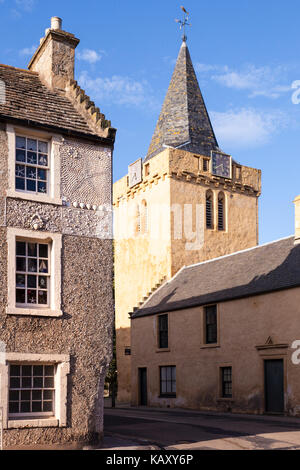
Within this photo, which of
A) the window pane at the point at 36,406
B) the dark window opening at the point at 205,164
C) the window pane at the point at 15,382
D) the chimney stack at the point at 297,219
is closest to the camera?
the window pane at the point at 15,382

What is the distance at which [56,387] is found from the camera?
42.5ft

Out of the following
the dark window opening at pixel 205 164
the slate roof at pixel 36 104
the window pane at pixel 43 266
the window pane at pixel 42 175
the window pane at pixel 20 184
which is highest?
the dark window opening at pixel 205 164

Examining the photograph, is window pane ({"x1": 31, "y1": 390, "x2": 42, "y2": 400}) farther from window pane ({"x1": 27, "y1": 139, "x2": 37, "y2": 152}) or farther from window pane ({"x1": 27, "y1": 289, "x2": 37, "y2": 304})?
window pane ({"x1": 27, "y1": 139, "x2": 37, "y2": 152})

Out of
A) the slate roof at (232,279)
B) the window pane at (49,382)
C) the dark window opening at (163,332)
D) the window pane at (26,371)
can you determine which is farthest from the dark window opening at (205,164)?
the window pane at (26,371)

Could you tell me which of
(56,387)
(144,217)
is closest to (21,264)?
(56,387)

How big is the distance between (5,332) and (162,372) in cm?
1961

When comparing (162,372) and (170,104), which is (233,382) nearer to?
(162,372)

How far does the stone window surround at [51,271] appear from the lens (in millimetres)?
12664

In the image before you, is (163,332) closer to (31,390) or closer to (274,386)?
(274,386)

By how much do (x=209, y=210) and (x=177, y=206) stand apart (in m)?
2.78

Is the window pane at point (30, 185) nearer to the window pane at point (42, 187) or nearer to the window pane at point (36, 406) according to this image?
the window pane at point (42, 187)

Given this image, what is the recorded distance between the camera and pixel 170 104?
4303cm

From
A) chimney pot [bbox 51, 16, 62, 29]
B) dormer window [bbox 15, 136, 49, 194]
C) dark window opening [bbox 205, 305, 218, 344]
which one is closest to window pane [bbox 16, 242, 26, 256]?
dormer window [bbox 15, 136, 49, 194]

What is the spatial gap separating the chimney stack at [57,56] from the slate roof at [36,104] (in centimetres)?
33
